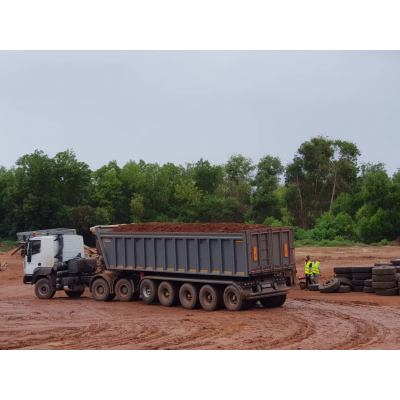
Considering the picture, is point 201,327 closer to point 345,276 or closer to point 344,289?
point 344,289

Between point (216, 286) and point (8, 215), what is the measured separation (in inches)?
1755

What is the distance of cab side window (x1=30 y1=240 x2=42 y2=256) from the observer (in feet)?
80.1

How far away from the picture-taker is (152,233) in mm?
20984

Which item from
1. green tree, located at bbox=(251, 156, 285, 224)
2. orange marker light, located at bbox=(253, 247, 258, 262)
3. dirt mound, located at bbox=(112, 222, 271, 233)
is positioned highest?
green tree, located at bbox=(251, 156, 285, 224)

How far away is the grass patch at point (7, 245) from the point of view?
55.9 metres

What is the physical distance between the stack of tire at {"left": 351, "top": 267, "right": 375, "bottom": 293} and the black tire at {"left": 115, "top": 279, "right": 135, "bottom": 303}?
9089mm

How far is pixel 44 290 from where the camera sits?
993 inches

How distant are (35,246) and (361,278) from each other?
44.5ft

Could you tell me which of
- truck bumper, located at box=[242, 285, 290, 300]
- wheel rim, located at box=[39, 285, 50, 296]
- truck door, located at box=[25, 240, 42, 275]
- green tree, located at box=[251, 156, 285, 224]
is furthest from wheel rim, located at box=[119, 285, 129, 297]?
green tree, located at box=[251, 156, 285, 224]

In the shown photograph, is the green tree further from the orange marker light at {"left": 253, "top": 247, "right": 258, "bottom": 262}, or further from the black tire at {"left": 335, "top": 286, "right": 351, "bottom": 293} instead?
the orange marker light at {"left": 253, "top": 247, "right": 258, "bottom": 262}

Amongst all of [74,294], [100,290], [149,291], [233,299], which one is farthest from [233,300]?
[74,294]

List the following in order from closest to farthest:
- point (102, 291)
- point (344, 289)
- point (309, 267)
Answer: point (102, 291) < point (344, 289) < point (309, 267)

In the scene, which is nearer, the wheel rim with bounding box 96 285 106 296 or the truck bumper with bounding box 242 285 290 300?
the truck bumper with bounding box 242 285 290 300
